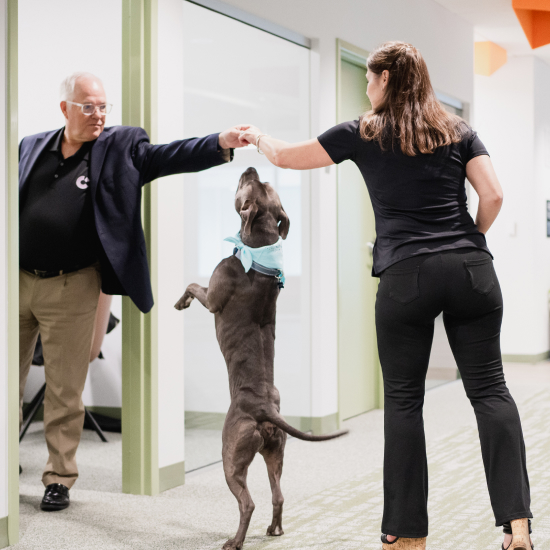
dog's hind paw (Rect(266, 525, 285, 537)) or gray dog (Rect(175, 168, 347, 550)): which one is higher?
gray dog (Rect(175, 168, 347, 550))

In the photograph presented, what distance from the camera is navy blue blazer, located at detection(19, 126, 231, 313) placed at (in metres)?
2.95

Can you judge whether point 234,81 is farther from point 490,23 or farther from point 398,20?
point 490,23

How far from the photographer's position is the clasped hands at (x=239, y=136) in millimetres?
2581

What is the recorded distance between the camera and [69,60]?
4.43 m

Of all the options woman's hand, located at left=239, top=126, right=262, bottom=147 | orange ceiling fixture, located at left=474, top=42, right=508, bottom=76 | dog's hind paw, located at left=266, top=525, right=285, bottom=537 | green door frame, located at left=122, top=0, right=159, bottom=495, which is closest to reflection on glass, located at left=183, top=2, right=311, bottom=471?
green door frame, located at left=122, top=0, right=159, bottom=495

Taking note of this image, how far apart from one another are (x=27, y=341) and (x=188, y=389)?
0.77 metres

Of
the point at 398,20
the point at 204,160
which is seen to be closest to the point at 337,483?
the point at 204,160

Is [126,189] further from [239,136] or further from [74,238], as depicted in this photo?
[239,136]

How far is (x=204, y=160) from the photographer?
9.34ft

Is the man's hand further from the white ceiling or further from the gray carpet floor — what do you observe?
the white ceiling

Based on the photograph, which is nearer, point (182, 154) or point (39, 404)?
point (182, 154)

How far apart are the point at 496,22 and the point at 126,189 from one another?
4.62 metres

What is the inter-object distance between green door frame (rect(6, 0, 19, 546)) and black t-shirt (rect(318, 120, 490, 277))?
1.06m

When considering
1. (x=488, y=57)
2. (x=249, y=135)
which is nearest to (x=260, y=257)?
(x=249, y=135)
